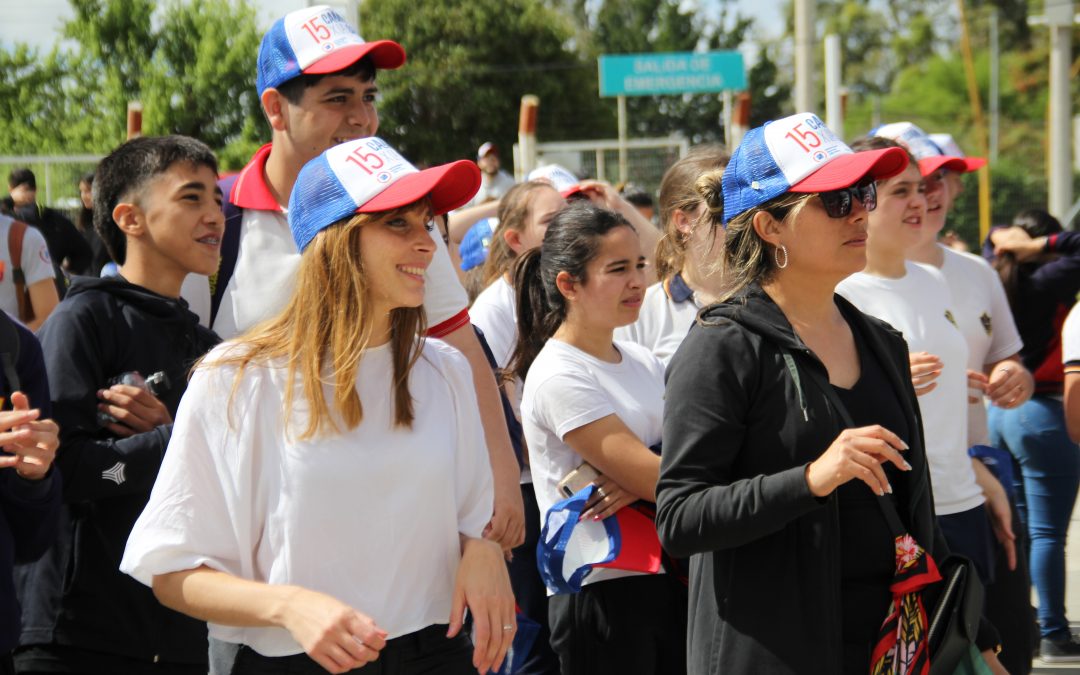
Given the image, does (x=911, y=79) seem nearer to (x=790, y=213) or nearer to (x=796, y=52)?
(x=796, y=52)

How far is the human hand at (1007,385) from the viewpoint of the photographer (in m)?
4.90

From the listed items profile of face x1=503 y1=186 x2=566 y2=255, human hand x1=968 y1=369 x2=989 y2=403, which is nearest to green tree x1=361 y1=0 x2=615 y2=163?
profile of face x1=503 y1=186 x2=566 y2=255

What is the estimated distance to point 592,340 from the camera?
14.3ft

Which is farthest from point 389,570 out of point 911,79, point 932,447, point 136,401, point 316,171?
point 911,79

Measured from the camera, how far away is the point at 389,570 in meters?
2.62

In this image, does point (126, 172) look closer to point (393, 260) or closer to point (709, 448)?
point (393, 260)

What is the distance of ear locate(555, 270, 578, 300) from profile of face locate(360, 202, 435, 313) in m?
1.69

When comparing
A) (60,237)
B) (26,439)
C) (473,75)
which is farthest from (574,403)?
(473,75)

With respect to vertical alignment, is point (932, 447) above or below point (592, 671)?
above

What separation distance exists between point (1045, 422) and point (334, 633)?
15.7 ft

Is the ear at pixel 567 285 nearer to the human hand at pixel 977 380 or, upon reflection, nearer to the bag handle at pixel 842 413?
the human hand at pixel 977 380

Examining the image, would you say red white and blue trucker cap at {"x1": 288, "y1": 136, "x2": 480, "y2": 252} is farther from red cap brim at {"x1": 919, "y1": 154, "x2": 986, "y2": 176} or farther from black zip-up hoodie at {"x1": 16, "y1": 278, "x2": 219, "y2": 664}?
red cap brim at {"x1": 919, "y1": 154, "x2": 986, "y2": 176}

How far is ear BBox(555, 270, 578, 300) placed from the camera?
174 inches

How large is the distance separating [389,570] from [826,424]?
98cm
